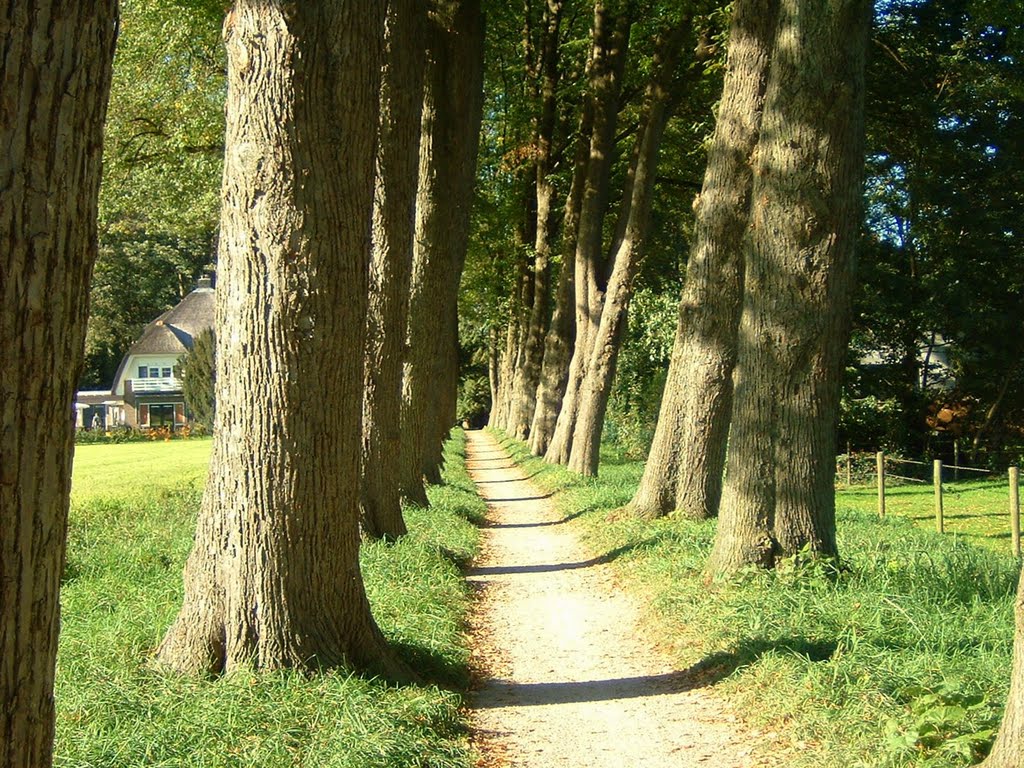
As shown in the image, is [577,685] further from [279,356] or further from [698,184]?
[698,184]

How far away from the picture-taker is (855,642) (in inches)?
263

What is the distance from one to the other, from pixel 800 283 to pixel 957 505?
618 inches

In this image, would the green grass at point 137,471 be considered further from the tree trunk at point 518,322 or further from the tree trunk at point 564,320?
the tree trunk at point 518,322

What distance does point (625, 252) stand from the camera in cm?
1852

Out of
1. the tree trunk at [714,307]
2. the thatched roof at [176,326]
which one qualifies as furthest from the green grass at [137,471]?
the thatched roof at [176,326]

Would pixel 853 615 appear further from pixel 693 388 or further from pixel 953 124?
pixel 953 124

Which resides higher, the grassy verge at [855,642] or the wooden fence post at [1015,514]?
the wooden fence post at [1015,514]

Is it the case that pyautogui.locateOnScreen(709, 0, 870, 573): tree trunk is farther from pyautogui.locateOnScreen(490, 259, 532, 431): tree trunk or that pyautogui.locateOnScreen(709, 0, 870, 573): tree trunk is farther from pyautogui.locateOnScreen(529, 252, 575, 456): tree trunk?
pyautogui.locateOnScreen(490, 259, 532, 431): tree trunk

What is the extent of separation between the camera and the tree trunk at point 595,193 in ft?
65.1

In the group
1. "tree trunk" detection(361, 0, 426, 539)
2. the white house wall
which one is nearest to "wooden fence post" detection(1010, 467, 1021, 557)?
"tree trunk" detection(361, 0, 426, 539)

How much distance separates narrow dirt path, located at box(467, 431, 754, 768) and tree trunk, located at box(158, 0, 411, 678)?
44.6 inches

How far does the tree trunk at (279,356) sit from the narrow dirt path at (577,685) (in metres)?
1.13

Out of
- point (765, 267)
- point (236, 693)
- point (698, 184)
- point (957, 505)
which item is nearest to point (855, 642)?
point (765, 267)

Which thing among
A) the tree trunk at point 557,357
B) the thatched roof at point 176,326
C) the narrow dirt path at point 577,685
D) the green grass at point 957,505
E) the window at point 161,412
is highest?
the thatched roof at point 176,326
